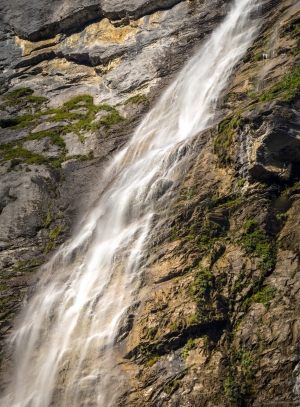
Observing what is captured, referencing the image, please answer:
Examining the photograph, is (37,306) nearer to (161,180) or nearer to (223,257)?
(161,180)

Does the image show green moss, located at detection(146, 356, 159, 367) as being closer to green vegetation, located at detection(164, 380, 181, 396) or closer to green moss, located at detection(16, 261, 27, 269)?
green vegetation, located at detection(164, 380, 181, 396)

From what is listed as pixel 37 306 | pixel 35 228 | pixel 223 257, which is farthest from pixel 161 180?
pixel 35 228

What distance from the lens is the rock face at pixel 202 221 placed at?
516 inches

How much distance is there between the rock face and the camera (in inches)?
516

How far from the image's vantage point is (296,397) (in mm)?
11562

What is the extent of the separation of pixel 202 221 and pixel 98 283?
4.14 m

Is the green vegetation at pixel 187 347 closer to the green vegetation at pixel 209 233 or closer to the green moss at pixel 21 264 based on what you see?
the green vegetation at pixel 209 233

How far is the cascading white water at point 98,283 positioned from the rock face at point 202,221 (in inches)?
31.2

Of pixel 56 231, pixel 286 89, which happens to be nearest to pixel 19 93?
pixel 56 231

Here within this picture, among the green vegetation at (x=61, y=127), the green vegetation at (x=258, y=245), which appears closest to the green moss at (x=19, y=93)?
the green vegetation at (x=61, y=127)

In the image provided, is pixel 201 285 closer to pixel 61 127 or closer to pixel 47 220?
pixel 47 220

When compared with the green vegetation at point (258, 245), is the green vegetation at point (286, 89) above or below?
above

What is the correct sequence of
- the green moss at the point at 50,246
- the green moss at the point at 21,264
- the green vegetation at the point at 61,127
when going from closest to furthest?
1. the green moss at the point at 21,264
2. the green moss at the point at 50,246
3. the green vegetation at the point at 61,127

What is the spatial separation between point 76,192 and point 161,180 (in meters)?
Result: 9.65
